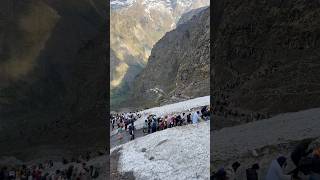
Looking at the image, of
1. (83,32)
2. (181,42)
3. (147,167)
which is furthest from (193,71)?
(83,32)

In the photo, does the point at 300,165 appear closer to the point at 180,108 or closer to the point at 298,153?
the point at 298,153

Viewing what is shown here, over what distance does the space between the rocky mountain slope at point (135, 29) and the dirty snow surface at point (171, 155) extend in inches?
2438

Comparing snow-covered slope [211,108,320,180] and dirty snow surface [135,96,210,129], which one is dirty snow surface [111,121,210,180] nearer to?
snow-covered slope [211,108,320,180]

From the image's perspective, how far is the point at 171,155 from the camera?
19.8 meters

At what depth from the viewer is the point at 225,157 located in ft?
26.8

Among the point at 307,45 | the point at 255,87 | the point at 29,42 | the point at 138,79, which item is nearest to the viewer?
the point at 307,45

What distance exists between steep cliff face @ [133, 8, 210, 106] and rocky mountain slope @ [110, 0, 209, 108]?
42.6 ft

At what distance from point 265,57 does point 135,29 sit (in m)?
124

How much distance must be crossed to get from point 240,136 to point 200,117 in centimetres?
1784

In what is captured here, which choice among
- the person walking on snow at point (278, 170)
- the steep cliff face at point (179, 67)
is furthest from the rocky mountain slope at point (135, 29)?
the person walking on snow at point (278, 170)

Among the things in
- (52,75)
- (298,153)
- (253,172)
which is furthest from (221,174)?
(52,75)

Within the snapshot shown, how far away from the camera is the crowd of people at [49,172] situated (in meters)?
8.39

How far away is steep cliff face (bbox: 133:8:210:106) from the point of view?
51.2 m

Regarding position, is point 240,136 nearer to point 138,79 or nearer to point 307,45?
point 307,45
